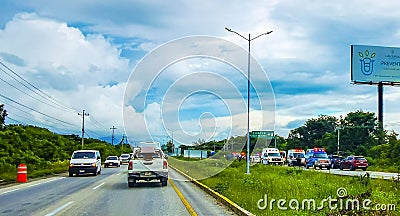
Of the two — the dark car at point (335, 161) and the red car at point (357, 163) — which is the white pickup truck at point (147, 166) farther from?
the dark car at point (335, 161)

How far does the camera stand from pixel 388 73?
5600 cm

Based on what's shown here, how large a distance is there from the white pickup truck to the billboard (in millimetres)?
36038

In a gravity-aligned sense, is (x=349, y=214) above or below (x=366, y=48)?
below

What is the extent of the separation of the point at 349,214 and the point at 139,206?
7783 millimetres

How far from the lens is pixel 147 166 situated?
24.1 meters

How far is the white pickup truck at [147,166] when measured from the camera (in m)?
24.2

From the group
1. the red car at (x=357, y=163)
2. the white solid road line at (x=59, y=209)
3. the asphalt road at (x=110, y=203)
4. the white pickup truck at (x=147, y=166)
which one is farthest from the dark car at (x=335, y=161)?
the white solid road line at (x=59, y=209)

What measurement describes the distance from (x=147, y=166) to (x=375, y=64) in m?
39.5

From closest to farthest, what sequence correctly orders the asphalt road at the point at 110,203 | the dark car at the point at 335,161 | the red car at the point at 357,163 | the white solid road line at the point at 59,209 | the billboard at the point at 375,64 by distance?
the white solid road line at the point at 59,209 < the asphalt road at the point at 110,203 < the red car at the point at 357,163 < the billboard at the point at 375,64 < the dark car at the point at 335,161

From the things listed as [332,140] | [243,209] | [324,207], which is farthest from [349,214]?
[332,140]

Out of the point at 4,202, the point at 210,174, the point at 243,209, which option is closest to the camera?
the point at 243,209

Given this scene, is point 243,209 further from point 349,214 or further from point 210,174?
point 210,174

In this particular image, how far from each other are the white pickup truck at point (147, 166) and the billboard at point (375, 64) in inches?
1419

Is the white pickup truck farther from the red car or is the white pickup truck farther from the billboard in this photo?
the billboard
